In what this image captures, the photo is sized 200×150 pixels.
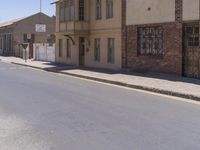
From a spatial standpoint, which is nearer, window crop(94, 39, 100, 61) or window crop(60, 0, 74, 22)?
window crop(94, 39, 100, 61)

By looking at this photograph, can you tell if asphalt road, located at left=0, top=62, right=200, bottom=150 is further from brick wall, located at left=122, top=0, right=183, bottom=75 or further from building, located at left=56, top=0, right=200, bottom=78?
brick wall, located at left=122, top=0, right=183, bottom=75

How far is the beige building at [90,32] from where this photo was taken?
2858cm

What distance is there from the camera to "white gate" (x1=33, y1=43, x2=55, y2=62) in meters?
42.6

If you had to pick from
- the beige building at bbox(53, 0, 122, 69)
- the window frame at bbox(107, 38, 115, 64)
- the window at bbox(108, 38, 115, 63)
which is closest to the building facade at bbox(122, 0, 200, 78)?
the beige building at bbox(53, 0, 122, 69)

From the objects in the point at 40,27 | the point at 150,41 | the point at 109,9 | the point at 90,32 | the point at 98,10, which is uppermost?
the point at 40,27

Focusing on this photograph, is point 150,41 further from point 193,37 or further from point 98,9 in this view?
point 98,9

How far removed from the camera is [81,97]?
48.2ft

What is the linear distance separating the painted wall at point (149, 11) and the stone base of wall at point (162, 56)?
0.37 metres

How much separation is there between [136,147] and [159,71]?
16.2m

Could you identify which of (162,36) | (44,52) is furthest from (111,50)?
(44,52)

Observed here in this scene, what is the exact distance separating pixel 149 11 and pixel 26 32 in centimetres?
4053

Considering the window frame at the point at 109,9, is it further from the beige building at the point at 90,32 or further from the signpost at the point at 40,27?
the signpost at the point at 40,27

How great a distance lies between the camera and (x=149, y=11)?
2433cm

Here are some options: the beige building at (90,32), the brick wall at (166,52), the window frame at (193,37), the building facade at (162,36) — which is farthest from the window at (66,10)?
the window frame at (193,37)
